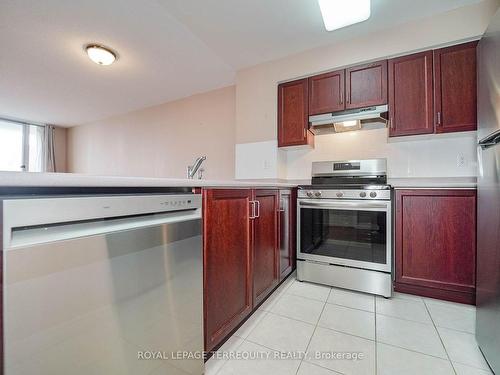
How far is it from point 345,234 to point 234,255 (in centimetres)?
119

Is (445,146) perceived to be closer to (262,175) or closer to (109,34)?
(262,175)

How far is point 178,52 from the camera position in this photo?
2516mm

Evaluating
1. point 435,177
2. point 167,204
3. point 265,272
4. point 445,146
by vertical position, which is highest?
point 445,146

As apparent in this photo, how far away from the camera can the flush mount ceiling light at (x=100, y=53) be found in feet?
7.84

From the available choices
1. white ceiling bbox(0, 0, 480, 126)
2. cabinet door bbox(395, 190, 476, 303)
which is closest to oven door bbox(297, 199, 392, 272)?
cabinet door bbox(395, 190, 476, 303)

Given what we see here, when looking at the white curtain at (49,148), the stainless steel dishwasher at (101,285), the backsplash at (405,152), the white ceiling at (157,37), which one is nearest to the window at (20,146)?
the white curtain at (49,148)

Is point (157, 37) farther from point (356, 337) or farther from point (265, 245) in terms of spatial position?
point (356, 337)

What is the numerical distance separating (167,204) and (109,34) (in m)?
2.29

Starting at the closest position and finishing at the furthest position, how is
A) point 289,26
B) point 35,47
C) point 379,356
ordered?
point 379,356
point 289,26
point 35,47

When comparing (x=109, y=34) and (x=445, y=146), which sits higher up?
(x=109, y=34)

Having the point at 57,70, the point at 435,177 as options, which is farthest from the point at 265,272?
the point at 57,70

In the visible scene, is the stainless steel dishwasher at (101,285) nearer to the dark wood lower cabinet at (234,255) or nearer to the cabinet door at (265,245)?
the dark wood lower cabinet at (234,255)

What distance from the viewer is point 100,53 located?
241cm

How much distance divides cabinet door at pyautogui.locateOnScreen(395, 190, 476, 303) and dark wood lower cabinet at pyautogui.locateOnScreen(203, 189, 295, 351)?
1095 millimetres
